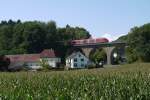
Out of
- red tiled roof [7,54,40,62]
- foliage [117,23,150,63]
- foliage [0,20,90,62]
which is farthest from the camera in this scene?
foliage [0,20,90,62]

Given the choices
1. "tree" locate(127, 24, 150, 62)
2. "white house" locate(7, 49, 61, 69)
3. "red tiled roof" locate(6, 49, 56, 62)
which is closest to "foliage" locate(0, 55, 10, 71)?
"white house" locate(7, 49, 61, 69)

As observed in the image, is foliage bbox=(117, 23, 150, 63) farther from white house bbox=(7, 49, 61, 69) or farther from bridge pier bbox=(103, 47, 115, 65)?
white house bbox=(7, 49, 61, 69)

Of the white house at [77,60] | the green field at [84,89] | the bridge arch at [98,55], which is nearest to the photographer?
the green field at [84,89]

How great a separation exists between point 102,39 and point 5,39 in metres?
26.6

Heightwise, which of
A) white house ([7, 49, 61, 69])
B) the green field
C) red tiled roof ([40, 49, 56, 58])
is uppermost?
red tiled roof ([40, 49, 56, 58])

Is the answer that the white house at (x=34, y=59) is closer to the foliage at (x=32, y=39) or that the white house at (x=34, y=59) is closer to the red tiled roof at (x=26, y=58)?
the red tiled roof at (x=26, y=58)

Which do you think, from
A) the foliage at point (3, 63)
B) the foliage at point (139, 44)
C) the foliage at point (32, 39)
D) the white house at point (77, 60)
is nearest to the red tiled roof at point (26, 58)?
the white house at point (77, 60)

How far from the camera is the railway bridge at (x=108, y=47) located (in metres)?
130

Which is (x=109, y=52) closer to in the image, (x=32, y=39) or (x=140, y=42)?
(x=32, y=39)

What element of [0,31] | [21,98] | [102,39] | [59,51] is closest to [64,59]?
[59,51]

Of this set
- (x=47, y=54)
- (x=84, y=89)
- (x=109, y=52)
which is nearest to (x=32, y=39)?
(x=47, y=54)

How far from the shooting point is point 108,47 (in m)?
132

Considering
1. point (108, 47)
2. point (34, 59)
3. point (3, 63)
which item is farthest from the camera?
point (108, 47)

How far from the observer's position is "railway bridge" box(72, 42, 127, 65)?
130075mm
